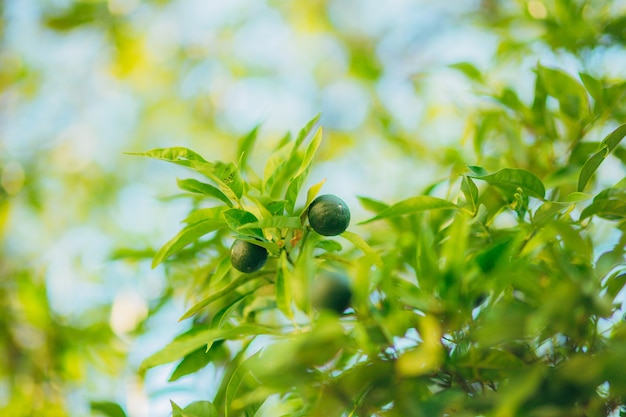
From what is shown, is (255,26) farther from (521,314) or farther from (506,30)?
(521,314)

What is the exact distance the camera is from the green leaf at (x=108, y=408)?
80cm

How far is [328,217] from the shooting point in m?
0.68

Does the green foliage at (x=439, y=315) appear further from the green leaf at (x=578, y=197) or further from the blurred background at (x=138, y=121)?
the blurred background at (x=138, y=121)

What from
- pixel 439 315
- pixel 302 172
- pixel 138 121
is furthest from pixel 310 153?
pixel 138 121

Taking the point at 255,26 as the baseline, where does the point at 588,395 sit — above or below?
above

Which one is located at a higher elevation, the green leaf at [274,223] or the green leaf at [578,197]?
the green leaf at [578,197]

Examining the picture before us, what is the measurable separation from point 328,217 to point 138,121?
283 cm

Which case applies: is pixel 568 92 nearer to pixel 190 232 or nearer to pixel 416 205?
pixel 416 205

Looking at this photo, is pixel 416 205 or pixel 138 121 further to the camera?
pixel 138 121

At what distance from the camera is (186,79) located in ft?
10.7

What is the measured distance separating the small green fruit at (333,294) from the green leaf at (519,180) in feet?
0.70

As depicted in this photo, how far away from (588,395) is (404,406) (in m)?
0.17

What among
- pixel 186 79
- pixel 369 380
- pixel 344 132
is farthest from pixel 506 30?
pixel 186 79

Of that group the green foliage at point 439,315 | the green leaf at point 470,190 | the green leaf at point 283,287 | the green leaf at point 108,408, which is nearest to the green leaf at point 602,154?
the green foliage at point 439,315
